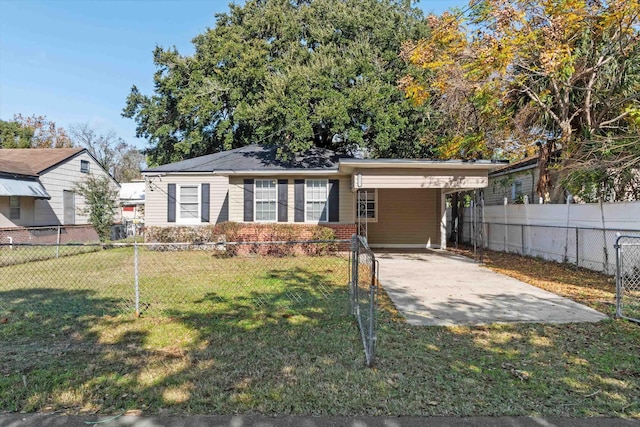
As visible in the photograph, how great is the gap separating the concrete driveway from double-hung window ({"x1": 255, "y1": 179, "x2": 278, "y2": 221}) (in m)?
4.87

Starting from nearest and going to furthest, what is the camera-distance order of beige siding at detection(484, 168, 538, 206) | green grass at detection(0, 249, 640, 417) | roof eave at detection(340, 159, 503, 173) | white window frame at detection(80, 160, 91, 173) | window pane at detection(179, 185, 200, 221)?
green grass at detection(0, 249, 640, 417) → roof eave at detection(340, 159, 503, 173) → window pane at detection(179, 185, 200, 221) → beige siding at detection(484, 168, 538, 206) → white window frame at detection(80, 160, 91, 173)

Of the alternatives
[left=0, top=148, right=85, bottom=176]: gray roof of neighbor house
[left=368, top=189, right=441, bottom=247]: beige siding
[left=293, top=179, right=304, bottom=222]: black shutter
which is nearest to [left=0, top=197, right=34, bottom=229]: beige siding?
[left=0, top=148, right=85, bottom=176]: gray roof of neighbor house

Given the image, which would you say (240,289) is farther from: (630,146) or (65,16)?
(65,16)

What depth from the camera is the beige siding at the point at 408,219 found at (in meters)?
14.5

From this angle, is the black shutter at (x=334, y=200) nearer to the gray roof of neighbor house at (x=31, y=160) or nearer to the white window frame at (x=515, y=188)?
the white window frame at (x=515, y=188)

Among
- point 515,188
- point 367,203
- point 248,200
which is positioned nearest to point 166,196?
point 248,200

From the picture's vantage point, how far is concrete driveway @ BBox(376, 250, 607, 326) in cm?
522

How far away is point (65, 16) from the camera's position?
39.8ft

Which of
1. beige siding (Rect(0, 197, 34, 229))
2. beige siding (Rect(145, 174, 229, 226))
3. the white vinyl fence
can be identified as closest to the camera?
the white vinyl fence

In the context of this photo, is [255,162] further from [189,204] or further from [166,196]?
[166,196]

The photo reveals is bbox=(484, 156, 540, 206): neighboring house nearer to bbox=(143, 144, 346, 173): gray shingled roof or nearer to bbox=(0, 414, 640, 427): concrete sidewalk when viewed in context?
bbox=(143, 144, 346, 173): gray shingled roof

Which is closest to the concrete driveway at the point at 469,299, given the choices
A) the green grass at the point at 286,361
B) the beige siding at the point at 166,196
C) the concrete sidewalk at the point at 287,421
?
the green grass at the point at 286,361

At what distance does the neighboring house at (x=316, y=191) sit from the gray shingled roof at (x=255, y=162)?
0.04 meters

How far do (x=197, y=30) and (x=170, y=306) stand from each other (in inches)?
708
